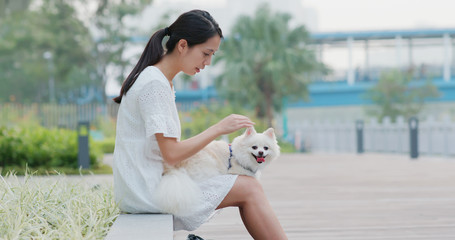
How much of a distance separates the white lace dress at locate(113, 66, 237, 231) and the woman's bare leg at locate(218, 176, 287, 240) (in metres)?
0.05

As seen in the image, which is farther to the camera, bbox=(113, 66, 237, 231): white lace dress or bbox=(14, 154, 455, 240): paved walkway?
bbox=(14, 154, 455, 240): paved walkway

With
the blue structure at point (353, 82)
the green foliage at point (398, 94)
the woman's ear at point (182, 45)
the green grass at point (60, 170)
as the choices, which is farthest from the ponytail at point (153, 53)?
the green foliage at point (398, 94)

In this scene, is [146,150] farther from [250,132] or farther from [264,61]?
[264,61]

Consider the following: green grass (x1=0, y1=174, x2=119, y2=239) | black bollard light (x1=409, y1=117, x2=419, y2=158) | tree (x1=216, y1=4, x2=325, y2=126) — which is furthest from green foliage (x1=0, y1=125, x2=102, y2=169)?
tree (x1=216, y1=4, x2=325, y2=126)

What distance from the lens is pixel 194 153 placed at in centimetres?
302

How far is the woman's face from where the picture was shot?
310 cm

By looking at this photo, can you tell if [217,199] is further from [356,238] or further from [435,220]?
[435,220]

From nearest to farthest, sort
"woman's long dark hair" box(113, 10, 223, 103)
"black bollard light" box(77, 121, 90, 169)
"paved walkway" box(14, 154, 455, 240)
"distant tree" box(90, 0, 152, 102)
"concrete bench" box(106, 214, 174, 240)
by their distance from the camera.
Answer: "concrete bench" box(106, 214, 174, 240) → "woman's long dark hair" box(113, 10, 223, 103) → "paved walkway" box(14, 154, 455, 240) → "black bollard light" box(77, 121, 90, 169) → "distant tree" box(90, 0, 152, 102)

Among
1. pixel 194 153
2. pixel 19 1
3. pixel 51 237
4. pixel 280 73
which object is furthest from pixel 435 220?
pixel 280 73

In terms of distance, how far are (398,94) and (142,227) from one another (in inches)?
1442

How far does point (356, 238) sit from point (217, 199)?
151 centimetres

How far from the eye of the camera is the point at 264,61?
31.2 meters

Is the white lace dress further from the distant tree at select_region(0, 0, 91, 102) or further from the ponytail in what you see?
the distant tree at select_region(0, 0, 91, 102)

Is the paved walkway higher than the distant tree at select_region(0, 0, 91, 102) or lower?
lower
